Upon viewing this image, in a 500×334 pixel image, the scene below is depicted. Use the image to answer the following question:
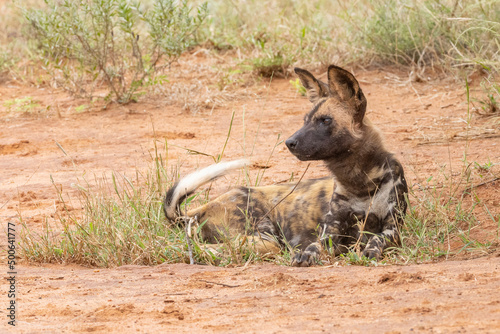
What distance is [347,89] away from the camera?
3.80 m

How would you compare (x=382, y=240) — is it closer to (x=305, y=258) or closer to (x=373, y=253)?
(x=373, y=253)

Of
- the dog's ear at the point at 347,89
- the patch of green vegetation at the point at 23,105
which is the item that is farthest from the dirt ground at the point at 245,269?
the dog's ear at the point at 347,89

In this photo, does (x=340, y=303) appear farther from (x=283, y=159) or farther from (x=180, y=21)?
(x=180, y=21)

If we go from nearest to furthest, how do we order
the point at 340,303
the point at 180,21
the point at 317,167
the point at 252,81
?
1. the point at 340,303
2. the point at 317,167
3. the point at 180,21
4. the point at 252,81

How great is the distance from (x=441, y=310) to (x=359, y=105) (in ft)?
5.90

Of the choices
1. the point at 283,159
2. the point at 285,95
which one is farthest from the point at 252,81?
the point at 283,159

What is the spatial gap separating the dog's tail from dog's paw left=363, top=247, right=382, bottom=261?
2.92 ft

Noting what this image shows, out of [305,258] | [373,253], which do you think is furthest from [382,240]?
[305,258]

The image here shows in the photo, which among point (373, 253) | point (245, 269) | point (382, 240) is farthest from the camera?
point (382, 240)

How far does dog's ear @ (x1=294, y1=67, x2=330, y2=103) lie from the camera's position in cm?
394

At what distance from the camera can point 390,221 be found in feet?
11.9

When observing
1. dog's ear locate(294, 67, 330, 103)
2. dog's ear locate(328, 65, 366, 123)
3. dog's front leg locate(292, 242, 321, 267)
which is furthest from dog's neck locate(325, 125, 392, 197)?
dog's front leg locate(292, 242, 321, 267)

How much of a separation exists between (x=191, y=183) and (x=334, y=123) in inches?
34.5

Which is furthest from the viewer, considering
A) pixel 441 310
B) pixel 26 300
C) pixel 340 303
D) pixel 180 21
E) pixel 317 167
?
pixel 180 21
